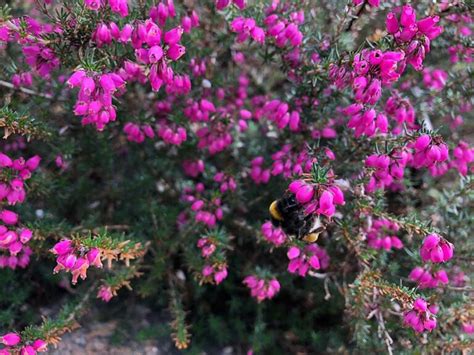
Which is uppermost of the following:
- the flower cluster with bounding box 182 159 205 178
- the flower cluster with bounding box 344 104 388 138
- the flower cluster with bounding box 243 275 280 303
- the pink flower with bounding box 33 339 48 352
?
the flower cluster with bounding box 344 104 388 138

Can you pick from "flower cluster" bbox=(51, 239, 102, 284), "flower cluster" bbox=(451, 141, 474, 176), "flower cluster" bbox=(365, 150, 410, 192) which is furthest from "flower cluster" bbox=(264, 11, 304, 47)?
"flower cluster" bbox=(51, 239, 102, 284)

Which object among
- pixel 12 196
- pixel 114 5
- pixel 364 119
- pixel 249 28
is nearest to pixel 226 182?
pixel 249 28

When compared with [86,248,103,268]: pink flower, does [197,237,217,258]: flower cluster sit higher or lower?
lower

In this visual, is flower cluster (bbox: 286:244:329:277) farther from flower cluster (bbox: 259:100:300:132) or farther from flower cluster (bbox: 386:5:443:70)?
flower cluster (bbox: 386:5:443:70)

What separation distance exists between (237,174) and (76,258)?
1.59 m

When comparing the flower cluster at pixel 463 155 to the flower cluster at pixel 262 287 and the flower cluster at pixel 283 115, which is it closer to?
the flower cluster at pixel 283 115

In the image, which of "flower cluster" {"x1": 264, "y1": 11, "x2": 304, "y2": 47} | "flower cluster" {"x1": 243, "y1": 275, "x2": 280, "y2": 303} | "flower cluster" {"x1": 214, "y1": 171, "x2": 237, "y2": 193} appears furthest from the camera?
"flower cluster" {"x1": 214, "y1": 171, "x2": 237, "y2": 193}

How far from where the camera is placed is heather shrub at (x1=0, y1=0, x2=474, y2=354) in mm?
2492

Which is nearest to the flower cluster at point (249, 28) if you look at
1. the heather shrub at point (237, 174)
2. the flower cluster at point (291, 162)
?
the heather shrub at point (237, 174)

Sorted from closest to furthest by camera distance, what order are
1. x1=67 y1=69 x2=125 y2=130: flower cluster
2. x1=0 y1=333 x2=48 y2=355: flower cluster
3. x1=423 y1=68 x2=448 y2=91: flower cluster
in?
x1=67 y1=69 x2=125 y2=130: flower cluster, x1=0 y1=333 x2=48 y2=355: flower cluster, x1=423 y1=68 x2=448 y2=91: flower cluster

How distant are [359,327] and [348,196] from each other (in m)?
0.77

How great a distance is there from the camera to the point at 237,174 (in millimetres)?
3682

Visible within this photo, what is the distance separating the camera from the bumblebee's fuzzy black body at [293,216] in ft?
7.95

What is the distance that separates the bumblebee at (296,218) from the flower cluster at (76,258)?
853mm
